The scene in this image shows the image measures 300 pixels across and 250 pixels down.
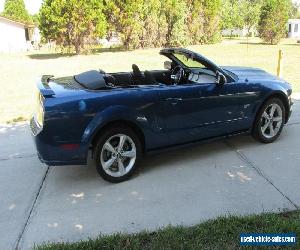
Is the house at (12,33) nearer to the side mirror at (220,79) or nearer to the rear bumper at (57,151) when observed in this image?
the side mirror at (220,79)

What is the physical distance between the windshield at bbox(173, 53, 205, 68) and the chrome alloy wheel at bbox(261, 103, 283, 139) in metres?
1.19

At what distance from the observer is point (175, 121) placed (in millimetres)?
4727

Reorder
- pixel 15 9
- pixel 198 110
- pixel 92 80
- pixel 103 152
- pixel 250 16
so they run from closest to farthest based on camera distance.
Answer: pixel 103 152 < pixel 92 80 < pixel 198 110 < pixel 250 16 < pixel 15 9

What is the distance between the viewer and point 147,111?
450cm

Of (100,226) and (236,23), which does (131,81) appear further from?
(236,23)

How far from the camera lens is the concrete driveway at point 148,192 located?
362cm

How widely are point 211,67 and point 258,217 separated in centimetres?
229

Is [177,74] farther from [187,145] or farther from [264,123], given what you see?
[264,123]

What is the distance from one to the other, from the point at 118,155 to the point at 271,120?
8.10 feet

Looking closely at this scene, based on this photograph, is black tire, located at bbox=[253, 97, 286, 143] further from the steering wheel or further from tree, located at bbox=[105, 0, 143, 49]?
tree, located at bbox=[105, 0, 143, 49]

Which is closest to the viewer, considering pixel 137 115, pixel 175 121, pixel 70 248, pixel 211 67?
pixel 70 248

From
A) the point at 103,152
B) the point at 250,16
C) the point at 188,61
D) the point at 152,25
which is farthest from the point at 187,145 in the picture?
the point at 250,16

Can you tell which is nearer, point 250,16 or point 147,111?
point 147,111

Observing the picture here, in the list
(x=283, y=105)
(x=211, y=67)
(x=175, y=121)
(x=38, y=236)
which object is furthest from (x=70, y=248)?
(x=283, y=105)
